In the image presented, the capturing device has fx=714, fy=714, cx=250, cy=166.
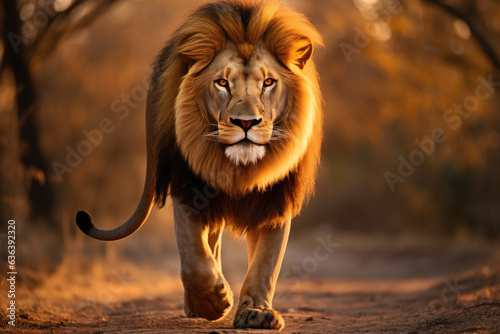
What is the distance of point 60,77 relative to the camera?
38.2 ft

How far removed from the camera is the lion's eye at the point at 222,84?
13.4 feet

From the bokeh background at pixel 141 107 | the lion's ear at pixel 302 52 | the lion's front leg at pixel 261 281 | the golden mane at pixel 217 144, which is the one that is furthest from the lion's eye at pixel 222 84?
the bokeh background at pixel 141 107

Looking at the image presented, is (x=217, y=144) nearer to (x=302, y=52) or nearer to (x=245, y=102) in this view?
(x=245, y=102)

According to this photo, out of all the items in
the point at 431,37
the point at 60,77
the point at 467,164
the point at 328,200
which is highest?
the point at 431,37

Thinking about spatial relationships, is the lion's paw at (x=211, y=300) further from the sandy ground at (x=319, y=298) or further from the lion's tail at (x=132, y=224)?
the lion's tail at (x=132, y=224)

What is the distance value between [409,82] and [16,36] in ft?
28.5

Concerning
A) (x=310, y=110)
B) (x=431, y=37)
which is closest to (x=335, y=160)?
(x=431, y=37)

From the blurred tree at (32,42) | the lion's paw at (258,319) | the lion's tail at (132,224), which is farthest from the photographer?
the blurred tree at (32,42)

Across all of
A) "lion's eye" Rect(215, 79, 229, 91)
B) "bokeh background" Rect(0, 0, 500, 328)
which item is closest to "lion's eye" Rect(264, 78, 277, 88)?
"lion's eye" Rect(215, 79, 229, 91)

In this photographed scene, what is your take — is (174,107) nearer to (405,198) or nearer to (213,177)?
(213,177)

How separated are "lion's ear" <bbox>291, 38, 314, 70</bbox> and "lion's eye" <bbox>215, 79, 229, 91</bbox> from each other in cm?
48

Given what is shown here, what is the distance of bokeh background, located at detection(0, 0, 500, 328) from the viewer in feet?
26.6

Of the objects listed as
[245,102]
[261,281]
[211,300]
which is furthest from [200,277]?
[245,102]

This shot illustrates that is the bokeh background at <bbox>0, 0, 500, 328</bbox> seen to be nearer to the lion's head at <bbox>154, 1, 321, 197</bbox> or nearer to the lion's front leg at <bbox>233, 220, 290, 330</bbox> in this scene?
the lion's head at <bbox>154, 1, 321, 197</bbox>
